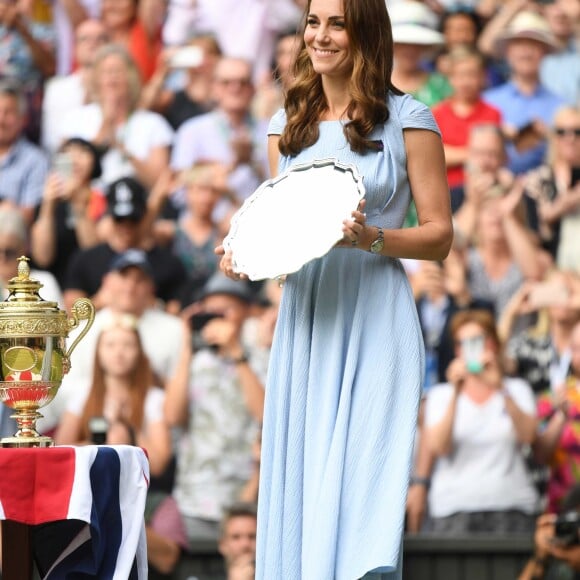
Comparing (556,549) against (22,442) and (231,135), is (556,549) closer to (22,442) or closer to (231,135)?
(231,135)

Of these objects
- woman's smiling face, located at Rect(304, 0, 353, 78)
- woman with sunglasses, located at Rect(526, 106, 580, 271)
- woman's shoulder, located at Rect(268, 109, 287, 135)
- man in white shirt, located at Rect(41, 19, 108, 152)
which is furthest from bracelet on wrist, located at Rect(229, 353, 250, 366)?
woman's smiling face, located at Rect(304, 0, 353, 78)

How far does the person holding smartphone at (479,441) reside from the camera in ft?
24.8

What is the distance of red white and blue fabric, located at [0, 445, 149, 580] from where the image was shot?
3566mm

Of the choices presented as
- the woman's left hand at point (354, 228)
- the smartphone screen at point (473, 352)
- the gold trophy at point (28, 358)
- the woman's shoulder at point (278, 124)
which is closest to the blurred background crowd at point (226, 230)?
the smartphone screen at point (473, 352)

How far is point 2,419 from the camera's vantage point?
23.7 ft

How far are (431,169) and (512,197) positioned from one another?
15.3ft

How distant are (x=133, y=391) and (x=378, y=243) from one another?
470 centimetres

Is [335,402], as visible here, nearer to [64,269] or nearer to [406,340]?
[406,340]

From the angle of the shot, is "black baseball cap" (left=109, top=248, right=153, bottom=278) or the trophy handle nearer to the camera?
the trophy handle

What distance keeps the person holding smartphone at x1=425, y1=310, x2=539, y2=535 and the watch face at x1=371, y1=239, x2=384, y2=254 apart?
13.9ft

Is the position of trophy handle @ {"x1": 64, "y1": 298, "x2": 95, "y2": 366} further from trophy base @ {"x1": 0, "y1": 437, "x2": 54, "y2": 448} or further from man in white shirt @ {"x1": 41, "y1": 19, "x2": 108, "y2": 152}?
man in white shirt @ {"x1": 41, "y1": 19, "x2": 108, "y2": 152}

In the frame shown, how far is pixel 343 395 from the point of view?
11.8ft

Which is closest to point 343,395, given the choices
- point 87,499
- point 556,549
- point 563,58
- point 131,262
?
point 87,499

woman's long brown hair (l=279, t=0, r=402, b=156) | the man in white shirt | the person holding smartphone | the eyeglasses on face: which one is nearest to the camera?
woman's long brown hair (l=279, t=0, r=402, b=156)
